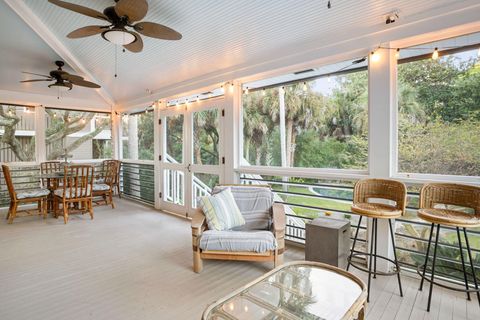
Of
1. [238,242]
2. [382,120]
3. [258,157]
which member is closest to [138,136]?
[258,157]

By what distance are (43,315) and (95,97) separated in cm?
556

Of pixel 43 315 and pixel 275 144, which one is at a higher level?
pixel 275 144

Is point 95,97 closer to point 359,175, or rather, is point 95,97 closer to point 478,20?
point 359,175

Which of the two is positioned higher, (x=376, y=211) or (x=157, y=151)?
(x=157, y=151)

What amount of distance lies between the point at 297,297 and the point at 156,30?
2670 mm

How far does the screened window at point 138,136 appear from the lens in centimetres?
588

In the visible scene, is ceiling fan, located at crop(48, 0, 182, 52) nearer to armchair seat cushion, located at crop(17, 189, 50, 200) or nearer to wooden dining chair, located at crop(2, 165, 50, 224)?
wooden dining chair, located at crop(2, 165, 50, 224)

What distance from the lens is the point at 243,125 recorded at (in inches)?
159

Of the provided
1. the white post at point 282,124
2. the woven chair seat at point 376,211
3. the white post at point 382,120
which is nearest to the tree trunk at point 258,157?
the white post at point 282,124

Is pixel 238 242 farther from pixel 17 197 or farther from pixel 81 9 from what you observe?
pixel 17 197

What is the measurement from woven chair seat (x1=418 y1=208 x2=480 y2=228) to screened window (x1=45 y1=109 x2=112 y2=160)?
21.3 ft

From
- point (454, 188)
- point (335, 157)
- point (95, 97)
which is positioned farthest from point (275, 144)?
point (95, 97)

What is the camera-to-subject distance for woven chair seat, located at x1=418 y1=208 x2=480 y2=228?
182cm

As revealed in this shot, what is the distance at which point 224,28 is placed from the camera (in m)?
3.20
